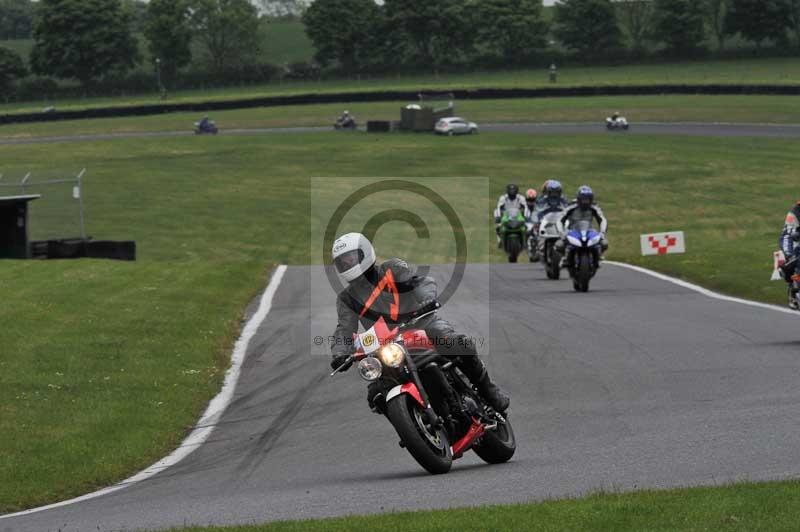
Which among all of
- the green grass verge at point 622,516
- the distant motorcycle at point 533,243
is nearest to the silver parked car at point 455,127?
the distant motorcycle at point 533,243

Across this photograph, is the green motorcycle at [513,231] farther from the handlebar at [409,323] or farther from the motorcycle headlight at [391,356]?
the motorcycle headlight at [391,356]

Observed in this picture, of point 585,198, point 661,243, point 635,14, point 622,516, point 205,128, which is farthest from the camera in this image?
point 635,14

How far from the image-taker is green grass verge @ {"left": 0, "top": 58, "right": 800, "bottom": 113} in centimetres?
9739

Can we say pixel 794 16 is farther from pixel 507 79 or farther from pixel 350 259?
pixel 350 259

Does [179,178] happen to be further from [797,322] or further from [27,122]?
[797,322]

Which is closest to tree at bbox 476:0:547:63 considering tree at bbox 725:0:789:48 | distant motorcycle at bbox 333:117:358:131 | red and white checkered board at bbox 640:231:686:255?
tree at bbox 725:0:789:48

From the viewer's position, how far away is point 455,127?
71.6 m

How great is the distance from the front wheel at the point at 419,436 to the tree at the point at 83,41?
119 metres

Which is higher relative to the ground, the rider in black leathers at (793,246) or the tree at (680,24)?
the tree at (680,24)

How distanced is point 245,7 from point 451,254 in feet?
367

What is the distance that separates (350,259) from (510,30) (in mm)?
115767

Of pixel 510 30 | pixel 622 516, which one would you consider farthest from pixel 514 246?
pixel 510 30

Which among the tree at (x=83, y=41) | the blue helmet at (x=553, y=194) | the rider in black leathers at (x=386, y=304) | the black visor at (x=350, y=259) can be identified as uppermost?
the tree at (x=83, y=41)

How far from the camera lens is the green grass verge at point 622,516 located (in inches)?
275
